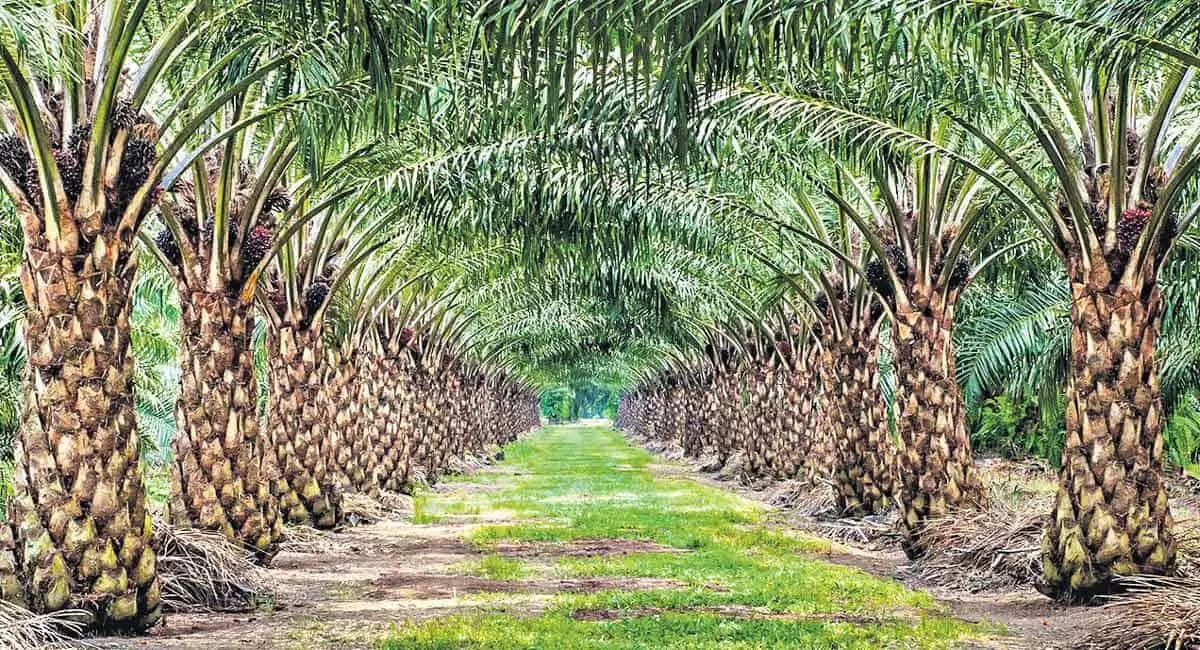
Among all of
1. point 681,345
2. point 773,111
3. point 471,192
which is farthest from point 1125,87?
point 681,345

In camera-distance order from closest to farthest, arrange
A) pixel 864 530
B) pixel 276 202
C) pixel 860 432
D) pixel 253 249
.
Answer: pixel 253 249 < pixel 276 202 < pixel 864 530 < pixel 860 432

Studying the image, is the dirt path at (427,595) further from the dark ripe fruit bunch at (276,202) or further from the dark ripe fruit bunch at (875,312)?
the dark ripe fruit bunch at (875,312)

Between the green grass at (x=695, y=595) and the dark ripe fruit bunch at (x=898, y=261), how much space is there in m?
3.26

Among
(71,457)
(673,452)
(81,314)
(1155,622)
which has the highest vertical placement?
(81,314)

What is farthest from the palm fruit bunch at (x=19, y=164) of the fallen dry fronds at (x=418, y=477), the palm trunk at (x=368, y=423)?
the fallen dry fronds at (x=418, y=477)

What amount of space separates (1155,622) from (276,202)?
8897mm

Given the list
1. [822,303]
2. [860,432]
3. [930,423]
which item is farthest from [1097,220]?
[822,303]

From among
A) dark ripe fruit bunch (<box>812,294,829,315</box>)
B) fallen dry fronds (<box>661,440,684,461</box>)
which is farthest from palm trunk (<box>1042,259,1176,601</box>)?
fallen dry fronds (<box>661,440,684,461</box>)

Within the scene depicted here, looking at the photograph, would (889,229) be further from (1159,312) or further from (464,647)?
(464,647)

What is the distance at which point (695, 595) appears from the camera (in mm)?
11445

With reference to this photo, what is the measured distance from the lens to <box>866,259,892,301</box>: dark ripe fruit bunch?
586 inches

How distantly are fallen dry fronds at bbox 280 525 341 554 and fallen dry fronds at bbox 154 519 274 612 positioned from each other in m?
3.63

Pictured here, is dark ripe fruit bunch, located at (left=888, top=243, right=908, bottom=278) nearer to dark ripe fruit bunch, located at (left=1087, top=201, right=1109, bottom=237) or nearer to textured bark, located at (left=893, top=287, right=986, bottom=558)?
textured bark, located at (left=893, top=287, right=986, bottom=558)

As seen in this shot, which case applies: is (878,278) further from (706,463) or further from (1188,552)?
(706,463)
